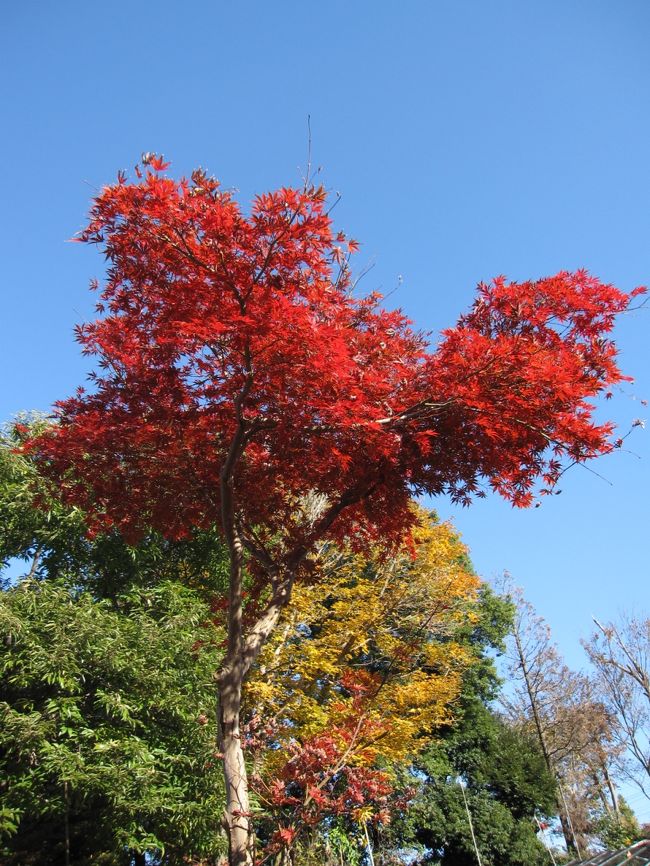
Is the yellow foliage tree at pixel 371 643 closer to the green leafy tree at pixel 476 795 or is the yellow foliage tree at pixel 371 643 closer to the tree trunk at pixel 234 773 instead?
the green leafy tree at pixel 476 795

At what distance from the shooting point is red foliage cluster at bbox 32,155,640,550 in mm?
3266

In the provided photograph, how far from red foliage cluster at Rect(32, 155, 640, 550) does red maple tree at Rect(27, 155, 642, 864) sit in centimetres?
1

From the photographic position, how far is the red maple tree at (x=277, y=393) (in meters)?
3.27

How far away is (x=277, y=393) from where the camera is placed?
3.58 m

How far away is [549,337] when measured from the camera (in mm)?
4129

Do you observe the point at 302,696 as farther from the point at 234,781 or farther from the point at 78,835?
the point at 234,781

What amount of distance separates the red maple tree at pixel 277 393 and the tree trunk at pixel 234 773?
0.04 feet

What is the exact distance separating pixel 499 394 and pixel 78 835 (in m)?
8.58

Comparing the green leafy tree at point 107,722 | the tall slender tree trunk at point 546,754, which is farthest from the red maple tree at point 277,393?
the tall slender tree trunk at point 546,754

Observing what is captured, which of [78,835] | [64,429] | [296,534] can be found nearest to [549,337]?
[296,534]

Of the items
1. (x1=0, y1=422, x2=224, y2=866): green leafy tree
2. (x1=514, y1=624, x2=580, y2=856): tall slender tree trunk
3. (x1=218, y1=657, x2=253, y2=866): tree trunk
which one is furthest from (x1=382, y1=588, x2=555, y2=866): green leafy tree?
(x1=218, y1=657, x2=253, y2=866): tree trunk

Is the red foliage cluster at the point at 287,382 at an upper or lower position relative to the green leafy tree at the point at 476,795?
upper

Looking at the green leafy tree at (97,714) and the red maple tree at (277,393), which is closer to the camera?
the red maple tree at (277,393)

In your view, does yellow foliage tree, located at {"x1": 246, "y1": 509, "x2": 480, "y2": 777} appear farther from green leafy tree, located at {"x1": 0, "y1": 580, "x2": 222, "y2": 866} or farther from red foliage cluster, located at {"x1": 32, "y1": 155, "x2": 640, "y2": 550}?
red foliage cluster, located at {"x1": 32, "y1": 155, "x2": 640, "y2": 550}
